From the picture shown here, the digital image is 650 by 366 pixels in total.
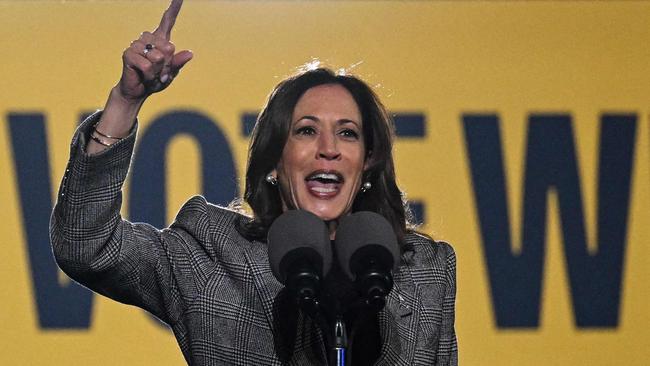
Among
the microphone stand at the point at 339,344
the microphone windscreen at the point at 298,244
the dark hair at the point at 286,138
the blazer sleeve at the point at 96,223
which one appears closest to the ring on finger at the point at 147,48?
the blazer sleeve at the point at 96,223

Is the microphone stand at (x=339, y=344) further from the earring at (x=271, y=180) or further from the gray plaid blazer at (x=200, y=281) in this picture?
the earring at (x=271, y=180)

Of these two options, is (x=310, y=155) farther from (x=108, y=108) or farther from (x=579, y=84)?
(x=579, y=84)

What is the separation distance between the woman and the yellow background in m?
1.04

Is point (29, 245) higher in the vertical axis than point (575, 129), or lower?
lower

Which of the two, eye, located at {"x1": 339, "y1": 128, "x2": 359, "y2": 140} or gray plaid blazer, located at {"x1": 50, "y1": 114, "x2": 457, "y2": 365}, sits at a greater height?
Result: eye, located at {"x1": 339, "y1": 128, "x2": 359, "y2": 140}

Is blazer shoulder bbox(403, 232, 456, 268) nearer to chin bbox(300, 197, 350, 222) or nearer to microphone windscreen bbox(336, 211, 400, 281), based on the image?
chin bbox(300, 197, 350, 222)

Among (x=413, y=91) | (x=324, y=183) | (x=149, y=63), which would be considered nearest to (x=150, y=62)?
(x=149, y=63)

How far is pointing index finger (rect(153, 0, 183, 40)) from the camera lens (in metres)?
1.70

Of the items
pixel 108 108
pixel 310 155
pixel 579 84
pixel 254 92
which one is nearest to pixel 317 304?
pixel 108 108

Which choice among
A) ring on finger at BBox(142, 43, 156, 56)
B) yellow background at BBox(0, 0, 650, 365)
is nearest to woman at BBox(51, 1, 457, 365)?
ring on finger at BBox(142, 43, 156, 56)

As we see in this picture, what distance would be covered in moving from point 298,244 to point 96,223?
41cm

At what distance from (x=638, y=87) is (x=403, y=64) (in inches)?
27.4

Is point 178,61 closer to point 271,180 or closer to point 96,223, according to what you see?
point 96,223

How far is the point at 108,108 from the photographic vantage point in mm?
1775
